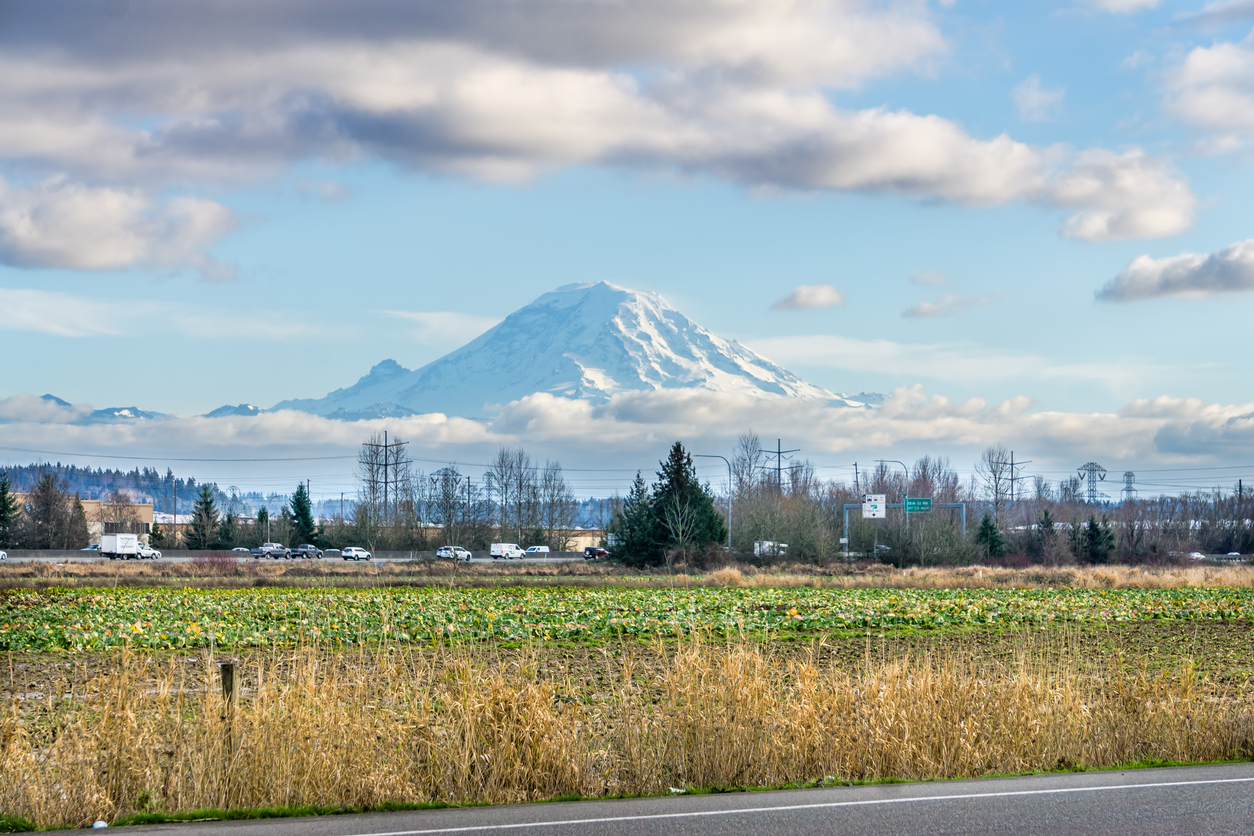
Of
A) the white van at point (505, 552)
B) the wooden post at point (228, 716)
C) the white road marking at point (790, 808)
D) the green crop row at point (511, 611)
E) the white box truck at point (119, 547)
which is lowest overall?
the white van at point (505, 552)

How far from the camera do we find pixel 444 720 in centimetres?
1138

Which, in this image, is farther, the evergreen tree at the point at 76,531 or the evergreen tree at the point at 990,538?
the evergreen tree at the point at 76,531

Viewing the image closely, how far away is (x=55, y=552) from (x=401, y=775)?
90275 mm

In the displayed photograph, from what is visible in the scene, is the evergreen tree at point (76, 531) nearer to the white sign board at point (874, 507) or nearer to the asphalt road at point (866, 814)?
the white sign board at point (874, 507)

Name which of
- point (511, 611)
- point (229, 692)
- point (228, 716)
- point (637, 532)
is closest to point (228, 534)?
point (637, 532)

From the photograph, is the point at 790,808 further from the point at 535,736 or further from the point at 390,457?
the point at 390,457

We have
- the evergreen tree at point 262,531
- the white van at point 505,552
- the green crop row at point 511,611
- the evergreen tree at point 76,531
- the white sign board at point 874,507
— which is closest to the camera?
the green crop row at point 511,611

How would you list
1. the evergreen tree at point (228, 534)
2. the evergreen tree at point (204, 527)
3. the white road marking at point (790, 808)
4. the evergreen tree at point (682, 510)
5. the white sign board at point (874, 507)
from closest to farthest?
the white road marking at point (790, 808)
the evergreen tree at point (682, 510)
the white sign board at point (874, 507)
the evergreen tree at point (228, 534)
the evergreen tree at point (204, 527)

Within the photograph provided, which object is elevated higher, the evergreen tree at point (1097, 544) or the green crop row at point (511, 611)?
the green crop row at point (511, 611)

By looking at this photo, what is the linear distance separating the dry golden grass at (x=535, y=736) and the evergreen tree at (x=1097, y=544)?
242 ft

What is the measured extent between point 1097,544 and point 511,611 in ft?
214

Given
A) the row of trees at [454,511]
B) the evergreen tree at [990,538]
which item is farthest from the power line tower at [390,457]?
the evergreen tree at [990,538]

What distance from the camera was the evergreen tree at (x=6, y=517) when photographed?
91.4 metres

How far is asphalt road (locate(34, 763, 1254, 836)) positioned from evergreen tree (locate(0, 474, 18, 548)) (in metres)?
96.6
